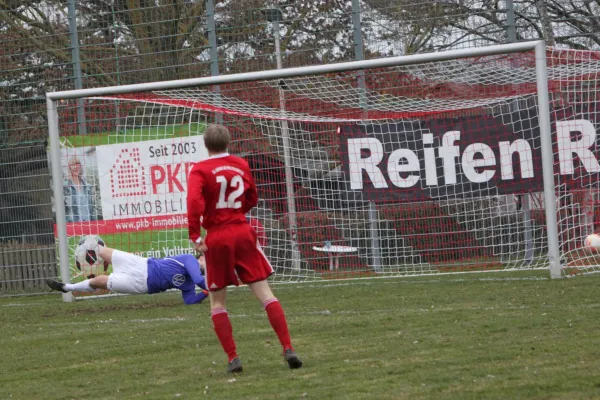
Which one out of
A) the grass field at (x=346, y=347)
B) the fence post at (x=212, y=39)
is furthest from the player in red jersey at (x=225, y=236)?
the fence post at (x=212, y=39)

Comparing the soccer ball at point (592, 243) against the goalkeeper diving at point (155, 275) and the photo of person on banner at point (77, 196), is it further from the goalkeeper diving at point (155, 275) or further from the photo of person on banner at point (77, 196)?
the photo of person on banner at point (77, 196)

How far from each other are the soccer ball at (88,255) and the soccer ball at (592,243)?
648 centimetres

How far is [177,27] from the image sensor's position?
51.4ft

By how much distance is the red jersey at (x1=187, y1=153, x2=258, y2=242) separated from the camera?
6.80 metres

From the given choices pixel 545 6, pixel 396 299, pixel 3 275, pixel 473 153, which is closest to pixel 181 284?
pixel 396 299

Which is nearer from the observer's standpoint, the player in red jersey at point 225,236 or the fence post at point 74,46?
the player in red jersey at point 225,236

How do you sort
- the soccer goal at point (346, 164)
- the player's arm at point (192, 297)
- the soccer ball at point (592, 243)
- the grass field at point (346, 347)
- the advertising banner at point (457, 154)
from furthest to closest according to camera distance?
the soccer goal at point (346, 164) → the advertising banner at point (457, 154) → the soccer ball at point (592, 243) → the player's arm at point (192, 297) → the grass field at point (346, 347)

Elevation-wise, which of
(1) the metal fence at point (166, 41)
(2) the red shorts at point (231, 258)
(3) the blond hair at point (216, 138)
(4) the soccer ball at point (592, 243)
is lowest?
(4) the soccer ball at point (592, 243)

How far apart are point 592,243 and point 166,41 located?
7110 mm

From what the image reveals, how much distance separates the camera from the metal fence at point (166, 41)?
15.0m

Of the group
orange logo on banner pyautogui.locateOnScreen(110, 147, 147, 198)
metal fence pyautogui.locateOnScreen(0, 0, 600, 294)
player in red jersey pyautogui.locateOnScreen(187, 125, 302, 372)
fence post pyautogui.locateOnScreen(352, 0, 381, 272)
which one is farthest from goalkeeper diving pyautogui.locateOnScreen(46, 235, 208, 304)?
player in red jersey pyautogui.locateOnScreen(187, 125, 302, 372)

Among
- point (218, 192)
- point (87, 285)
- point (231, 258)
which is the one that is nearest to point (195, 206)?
point (218, 192)

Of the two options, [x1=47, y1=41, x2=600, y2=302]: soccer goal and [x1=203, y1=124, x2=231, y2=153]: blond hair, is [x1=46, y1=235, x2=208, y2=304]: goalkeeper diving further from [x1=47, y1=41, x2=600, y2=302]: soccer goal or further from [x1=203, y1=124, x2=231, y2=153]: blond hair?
[x1=203, y1=124, x2=231, y2=153]: blond hair

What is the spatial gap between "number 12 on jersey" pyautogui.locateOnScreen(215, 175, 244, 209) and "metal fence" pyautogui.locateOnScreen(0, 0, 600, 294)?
825cm
